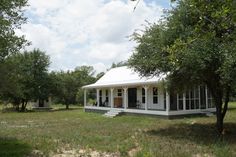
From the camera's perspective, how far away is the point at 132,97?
34.8 meters

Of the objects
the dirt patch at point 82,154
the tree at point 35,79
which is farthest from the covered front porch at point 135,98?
the dirt patch at point 82,154

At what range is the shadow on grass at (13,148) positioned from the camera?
12.7 metres

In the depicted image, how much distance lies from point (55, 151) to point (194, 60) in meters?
6.81

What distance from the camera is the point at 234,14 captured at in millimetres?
5520

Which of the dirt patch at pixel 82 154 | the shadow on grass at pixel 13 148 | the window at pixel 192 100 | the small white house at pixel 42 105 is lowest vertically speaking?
the dirt patch at pixel 82 154

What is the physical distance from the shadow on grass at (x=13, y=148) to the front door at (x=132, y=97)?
18.9m

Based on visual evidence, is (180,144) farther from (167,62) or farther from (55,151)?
(55,151)

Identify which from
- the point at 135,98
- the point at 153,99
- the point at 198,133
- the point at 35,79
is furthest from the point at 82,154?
the point at 35,79

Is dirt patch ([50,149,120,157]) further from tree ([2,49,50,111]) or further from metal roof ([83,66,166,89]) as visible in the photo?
tree ([2,49,50,111])

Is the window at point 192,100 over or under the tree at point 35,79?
under

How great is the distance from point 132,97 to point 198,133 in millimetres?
16358

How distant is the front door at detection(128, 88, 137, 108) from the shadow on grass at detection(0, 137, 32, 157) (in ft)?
62.0

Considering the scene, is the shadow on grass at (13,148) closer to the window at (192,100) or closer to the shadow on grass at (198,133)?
the shadow on grass at (198,133)

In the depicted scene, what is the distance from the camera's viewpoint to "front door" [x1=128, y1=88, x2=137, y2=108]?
3419 cm
